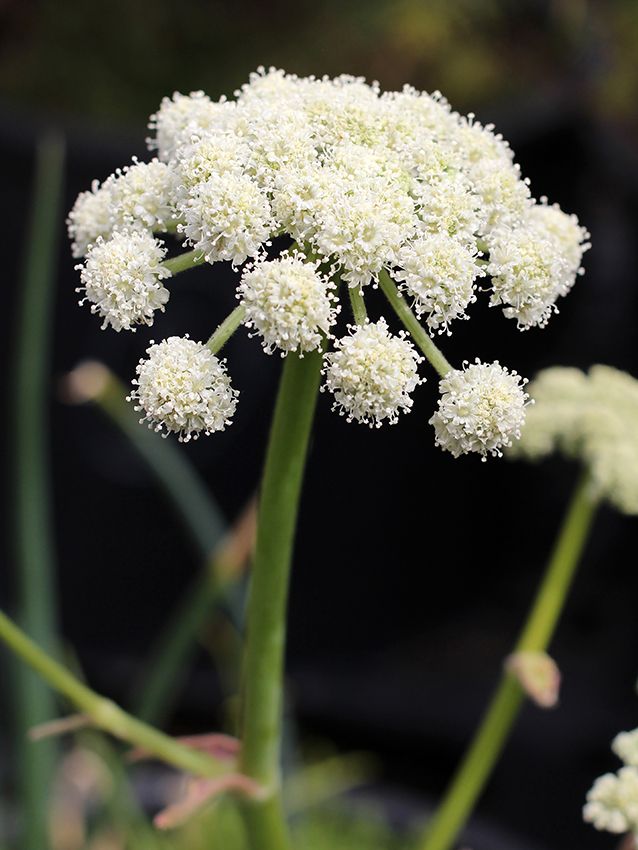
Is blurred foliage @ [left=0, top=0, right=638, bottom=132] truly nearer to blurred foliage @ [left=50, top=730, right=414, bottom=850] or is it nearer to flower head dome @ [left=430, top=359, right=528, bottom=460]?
blurred foliage @ [left=50, top=730, right=414, bottom=850]

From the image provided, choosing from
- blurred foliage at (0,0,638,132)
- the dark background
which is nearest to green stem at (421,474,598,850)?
the dark background

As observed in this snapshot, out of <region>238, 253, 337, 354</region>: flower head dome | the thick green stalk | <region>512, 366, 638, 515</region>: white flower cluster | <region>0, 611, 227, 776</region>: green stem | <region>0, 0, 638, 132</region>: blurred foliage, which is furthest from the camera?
<region>0, 0, 638, 132</region>: blurred foliage

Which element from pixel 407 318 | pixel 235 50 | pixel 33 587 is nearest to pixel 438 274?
pixel 407 318

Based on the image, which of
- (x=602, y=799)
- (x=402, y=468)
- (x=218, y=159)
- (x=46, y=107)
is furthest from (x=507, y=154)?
(x=46, y=107)

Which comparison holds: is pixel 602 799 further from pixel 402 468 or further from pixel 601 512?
pixel 601 512

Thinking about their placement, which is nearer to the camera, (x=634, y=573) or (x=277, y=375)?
(x=277, y=375)

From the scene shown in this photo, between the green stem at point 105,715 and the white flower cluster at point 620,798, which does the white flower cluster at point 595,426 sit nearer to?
the white flower cluster at point 620,798

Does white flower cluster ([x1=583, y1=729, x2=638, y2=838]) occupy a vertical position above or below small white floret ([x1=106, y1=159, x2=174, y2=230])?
below

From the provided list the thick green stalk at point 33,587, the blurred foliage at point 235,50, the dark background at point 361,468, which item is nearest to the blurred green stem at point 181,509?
the thick green stalk at point 33,587
